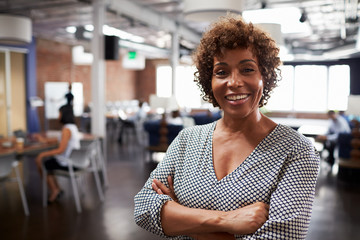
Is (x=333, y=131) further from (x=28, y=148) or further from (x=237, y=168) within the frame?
(x=237, y=168)

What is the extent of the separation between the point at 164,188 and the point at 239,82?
20.1 inches

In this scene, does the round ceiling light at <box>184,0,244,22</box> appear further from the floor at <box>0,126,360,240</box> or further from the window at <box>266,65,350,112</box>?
the window at <box>266,65,350,112</box>

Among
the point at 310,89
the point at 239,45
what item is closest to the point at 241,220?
the point at 239,45

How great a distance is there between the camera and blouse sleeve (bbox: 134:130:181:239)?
1278 millimetres

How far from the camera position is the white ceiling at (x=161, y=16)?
8203 millimetres

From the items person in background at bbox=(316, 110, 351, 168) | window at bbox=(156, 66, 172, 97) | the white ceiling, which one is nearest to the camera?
person in background at bbox=(316, 110, 351, 168)

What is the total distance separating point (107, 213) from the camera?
4.34 m

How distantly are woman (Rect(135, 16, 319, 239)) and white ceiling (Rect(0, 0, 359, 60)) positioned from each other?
5987 millimetres

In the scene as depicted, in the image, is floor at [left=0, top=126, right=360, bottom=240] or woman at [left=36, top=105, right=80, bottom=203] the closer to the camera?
floor at [left=0, top=126, right=360, bottom=240]

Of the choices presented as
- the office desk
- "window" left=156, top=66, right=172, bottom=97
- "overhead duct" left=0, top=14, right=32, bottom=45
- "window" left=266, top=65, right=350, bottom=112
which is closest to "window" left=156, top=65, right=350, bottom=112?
"window" left=266, top=65, right=350, bottom=112

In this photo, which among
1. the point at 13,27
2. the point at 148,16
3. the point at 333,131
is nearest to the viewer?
the point at 13,27

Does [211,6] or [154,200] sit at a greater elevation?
[211,6]

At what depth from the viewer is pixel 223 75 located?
128 centimetres

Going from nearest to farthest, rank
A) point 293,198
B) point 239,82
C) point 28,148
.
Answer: point 293,198, point 239,82, point 28,148
